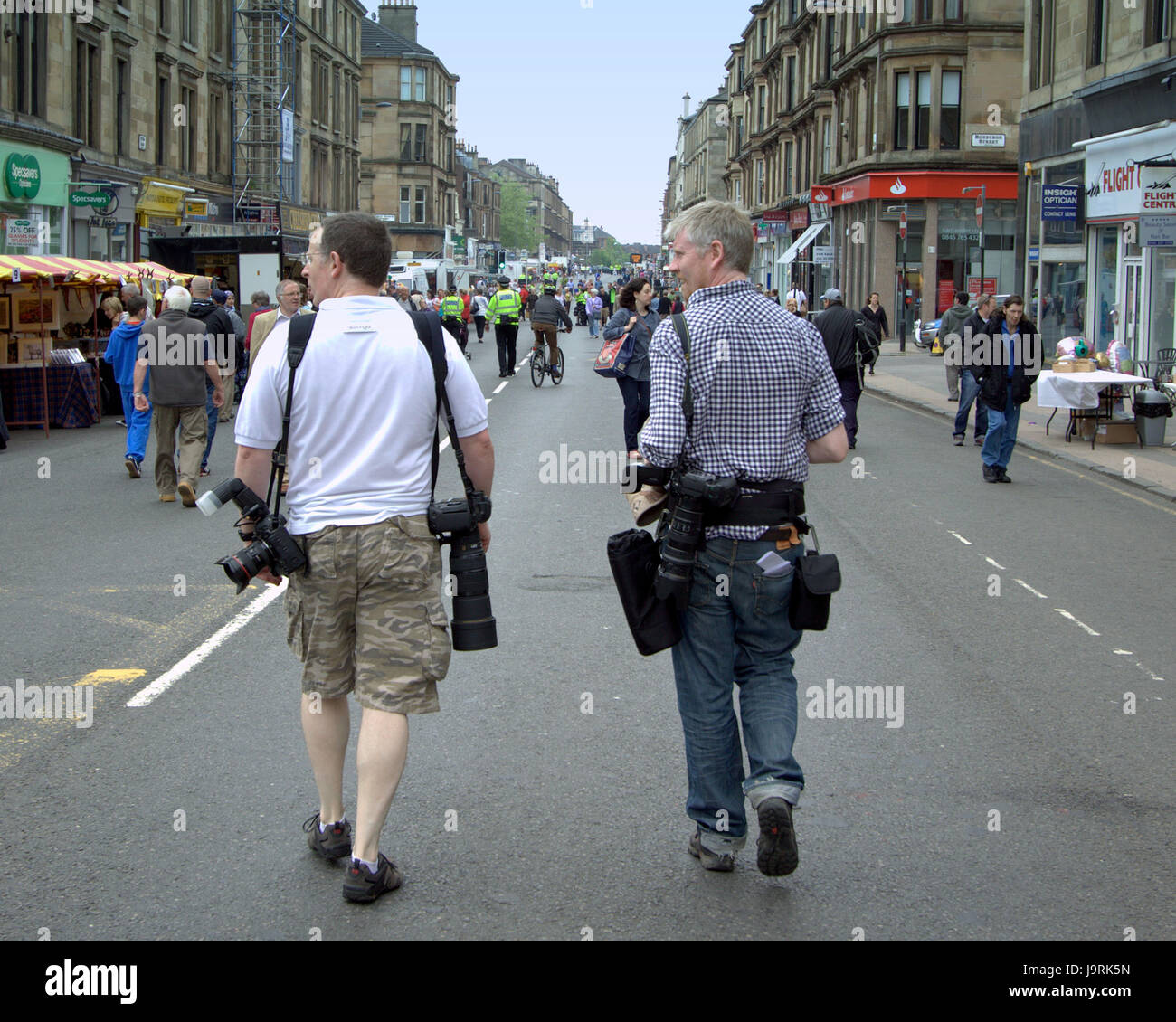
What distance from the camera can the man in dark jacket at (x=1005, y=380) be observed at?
44.5 ft

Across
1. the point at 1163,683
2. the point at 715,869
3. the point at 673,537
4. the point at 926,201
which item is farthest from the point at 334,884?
the point at 926,201

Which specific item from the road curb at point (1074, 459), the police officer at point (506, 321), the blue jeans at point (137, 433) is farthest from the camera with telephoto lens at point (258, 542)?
the police officer at point (506, 321)

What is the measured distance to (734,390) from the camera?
4027mm

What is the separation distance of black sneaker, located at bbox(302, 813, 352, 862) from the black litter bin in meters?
14.4

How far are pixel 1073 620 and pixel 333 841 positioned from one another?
5.11 meters

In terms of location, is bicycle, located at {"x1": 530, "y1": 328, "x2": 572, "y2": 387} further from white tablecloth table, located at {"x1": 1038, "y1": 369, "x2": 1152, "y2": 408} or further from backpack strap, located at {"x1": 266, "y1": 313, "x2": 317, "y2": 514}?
backpack strap, located at {"x1": 266, "y1": 313, "x2": 317, "y2": 514}

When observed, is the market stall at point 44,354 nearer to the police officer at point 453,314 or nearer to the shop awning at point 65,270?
the shop awning at point 65,270

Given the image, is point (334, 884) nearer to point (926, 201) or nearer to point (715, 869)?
point (715, 869)

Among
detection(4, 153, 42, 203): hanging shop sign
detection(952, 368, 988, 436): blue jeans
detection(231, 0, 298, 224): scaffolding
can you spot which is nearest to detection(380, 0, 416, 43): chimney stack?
detection(231, 0, 298, 224): scaffolding

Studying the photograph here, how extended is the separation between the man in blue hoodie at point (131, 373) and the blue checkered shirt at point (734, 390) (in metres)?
10.4

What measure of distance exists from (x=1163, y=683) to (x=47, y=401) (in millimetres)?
16200

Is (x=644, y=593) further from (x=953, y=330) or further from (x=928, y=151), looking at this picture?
(x=928, y=151)
